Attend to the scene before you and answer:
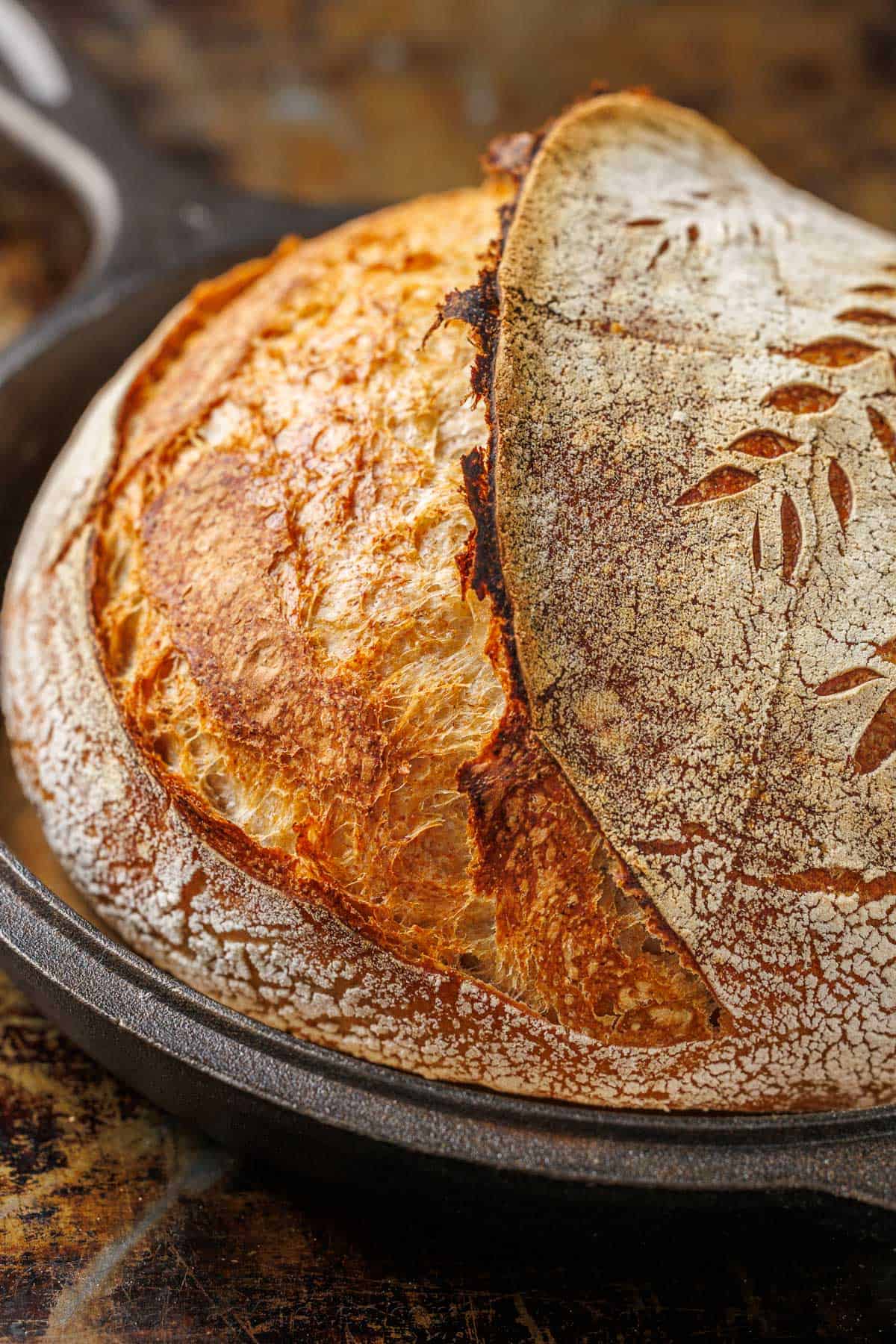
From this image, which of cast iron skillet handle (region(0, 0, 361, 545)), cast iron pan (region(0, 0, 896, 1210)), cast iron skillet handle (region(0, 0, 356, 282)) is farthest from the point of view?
cast iron skillet handle (region(0, 0, 356, 282))

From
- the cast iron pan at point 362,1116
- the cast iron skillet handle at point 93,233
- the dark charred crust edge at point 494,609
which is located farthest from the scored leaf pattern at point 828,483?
the cast iron skillet handle at point 93,233

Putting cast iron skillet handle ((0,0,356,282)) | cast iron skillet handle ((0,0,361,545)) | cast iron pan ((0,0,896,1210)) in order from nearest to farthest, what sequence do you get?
cast iron pan ((0,0,896,1210)), cast iron skillet handle ((0,0,361,545)), cast iron skillet handle ((0,0,356,282))

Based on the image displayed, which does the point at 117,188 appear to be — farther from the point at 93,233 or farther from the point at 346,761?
the point at 346,761

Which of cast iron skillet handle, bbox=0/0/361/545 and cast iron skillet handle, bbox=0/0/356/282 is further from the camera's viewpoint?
cast iron skillet handle, bbox=0/0/356/282

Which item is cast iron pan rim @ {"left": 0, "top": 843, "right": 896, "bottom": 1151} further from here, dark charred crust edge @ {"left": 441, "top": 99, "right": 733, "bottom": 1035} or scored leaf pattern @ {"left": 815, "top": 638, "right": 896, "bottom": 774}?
scored leaf pattern @ {"left": 815, "top": 638, "right": 896, "bottom": 774}

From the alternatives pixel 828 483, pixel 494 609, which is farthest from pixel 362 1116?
pixel 828 483

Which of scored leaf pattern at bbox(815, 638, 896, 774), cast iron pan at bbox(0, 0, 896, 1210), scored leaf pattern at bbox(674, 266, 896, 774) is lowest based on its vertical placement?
cast iron pan at bbox(0, 0, 896, 1210)

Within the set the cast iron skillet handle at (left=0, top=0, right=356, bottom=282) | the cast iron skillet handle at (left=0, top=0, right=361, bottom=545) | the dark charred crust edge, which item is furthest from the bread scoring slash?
the cast iron skillet handle at (left=0, top=0, right=356, bottom=282)

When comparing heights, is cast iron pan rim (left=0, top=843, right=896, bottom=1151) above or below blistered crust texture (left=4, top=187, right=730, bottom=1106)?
below
